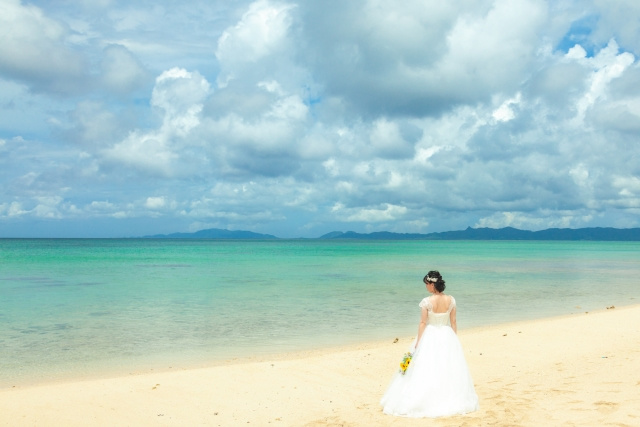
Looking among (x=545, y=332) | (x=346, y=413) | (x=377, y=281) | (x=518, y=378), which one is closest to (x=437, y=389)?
(x=346, y=413)

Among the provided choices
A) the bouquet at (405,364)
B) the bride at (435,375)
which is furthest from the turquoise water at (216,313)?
the bride at (435,375)

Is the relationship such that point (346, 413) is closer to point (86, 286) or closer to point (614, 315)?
point (614, 315)

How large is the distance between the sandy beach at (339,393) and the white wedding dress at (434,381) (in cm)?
19

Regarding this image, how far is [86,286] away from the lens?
32.2 m

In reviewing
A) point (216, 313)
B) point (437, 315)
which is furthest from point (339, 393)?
point (216, 313)

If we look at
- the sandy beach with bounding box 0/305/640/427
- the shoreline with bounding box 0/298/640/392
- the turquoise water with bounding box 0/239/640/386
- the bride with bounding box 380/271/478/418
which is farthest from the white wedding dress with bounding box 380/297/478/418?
the turquoise water with bounding box 0/239/640/386

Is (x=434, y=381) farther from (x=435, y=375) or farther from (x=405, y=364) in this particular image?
(x=405, y=364)

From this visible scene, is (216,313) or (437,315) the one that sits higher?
(437,315)

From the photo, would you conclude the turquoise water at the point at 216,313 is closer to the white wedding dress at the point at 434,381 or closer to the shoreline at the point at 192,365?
the shoreline at the point at 192,365

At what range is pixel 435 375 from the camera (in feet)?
25.5

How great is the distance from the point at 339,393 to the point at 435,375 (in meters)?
2.50

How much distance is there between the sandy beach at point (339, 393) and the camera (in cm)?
762

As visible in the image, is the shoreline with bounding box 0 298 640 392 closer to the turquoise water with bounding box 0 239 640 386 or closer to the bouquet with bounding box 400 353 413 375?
the turquoise water with bounding box 0 239 640 386

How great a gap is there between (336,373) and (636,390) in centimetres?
564
